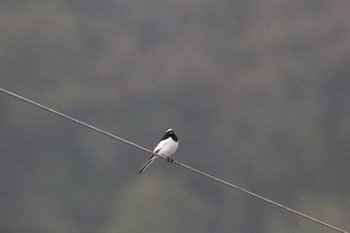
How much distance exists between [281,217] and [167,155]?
55.1m

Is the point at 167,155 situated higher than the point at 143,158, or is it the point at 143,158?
the point at 143,158

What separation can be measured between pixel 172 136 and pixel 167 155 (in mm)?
803

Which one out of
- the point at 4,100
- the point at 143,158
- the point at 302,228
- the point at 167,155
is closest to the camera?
the point at 167,155

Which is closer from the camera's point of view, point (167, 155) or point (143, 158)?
point (167, 155)

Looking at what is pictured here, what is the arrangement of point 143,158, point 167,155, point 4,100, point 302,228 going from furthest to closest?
1. point 4,100
2. point 143,158
3. point 302,228
4. point 167,155

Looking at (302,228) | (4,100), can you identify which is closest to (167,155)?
(302,228)

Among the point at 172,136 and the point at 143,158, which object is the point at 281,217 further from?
the point at 172,136

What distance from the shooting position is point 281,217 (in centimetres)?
7444

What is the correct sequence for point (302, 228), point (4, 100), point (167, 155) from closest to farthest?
Result: 1. point (167, 155)
2. point (302, 228)
3. point (4, 100)

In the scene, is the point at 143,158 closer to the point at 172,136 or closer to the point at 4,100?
the point at 4,100

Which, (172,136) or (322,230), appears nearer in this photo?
(172,136)

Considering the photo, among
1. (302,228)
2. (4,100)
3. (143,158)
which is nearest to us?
(302,228)

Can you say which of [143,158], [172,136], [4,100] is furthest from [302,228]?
[172,136]

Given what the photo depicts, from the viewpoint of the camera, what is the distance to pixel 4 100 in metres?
84.6
